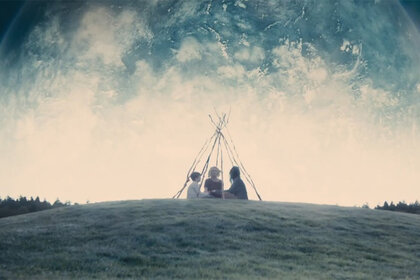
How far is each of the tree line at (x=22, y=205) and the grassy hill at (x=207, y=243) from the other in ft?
23.9

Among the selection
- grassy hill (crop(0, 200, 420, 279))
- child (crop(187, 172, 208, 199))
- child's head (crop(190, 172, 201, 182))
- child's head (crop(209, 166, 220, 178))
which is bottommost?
grassy hill (crop(0, 200, 420, 279))

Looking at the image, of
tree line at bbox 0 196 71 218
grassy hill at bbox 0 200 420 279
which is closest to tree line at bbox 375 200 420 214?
grassy hill at bbox 0 200 420 279

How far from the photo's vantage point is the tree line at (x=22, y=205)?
2362cm

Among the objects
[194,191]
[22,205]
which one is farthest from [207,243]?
[22,205]

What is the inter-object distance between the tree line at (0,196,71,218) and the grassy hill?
7.28 meters

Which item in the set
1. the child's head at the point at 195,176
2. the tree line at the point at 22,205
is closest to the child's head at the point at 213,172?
the child's head at the point at 195,176

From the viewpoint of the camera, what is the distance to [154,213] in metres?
16.6

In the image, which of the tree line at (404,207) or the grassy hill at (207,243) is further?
the tree line at (404,207)

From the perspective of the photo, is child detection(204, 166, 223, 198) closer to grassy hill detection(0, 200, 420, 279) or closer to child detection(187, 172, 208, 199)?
child detection(187, 172, 208, 199)

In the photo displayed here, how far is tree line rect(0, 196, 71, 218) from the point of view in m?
23.6

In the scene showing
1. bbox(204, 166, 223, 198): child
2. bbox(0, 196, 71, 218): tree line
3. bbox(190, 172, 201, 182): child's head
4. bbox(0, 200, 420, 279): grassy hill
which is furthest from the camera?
bbox(0, 196, 71, 218): tree line

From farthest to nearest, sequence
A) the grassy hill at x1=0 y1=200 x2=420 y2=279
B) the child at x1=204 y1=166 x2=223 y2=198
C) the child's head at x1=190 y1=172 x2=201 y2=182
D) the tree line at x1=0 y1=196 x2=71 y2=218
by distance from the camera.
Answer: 1. the tree line at x1=0 y1=196 x2=71 y2=218
2. the child at x1=204 y1=166 x2=223 y2=198
3. the child's head at x1=190 y1=172 x2=201 y2=182
4. the grassy hill at x1=0 y1=200 x2=420 y2=279

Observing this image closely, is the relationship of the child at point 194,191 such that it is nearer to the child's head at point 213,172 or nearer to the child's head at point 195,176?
the child's head at point 195,176

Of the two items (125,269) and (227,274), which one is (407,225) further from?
(125,269)
